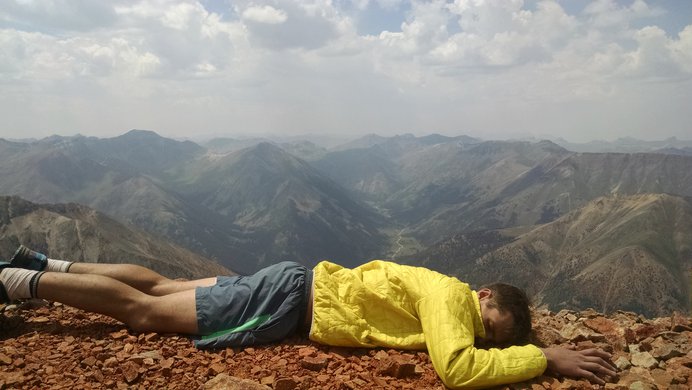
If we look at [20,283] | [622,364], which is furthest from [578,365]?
[20,283]

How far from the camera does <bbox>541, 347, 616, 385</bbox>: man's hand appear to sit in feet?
22.5

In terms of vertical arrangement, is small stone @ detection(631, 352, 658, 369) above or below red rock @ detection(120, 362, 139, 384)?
below

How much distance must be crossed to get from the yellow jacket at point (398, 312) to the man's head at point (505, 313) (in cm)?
16

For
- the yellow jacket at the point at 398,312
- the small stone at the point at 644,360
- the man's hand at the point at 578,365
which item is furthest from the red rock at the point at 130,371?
the small stone at the point at 644,360

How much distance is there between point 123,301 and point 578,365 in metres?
7.40

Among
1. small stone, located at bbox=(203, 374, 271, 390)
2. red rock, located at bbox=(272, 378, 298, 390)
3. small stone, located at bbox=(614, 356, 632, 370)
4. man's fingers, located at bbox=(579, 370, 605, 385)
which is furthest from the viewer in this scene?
small stone, located at bbox=(614, 356, 632, 370)

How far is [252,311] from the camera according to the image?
786 cm

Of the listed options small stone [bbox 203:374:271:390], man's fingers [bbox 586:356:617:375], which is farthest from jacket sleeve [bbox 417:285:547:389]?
small stone [bbox 203:374:271:390]

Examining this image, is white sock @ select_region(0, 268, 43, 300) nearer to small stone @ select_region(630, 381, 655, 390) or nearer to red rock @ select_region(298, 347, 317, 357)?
red rock @ select_region(298, 347, 317, 357)

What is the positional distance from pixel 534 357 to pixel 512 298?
979mm

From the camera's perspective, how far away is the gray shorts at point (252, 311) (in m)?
7.78

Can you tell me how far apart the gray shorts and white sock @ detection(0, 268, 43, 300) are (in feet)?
8.50

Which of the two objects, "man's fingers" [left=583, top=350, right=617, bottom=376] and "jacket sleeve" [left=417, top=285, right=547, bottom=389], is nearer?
"jacket sleeve" [left=417, top=285, right=547, bottom=389]

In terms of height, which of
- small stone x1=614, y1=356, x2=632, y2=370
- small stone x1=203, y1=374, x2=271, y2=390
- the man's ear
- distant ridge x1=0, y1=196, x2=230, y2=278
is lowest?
distant ridge x1=0, y1=196, x2=230, y2=278
